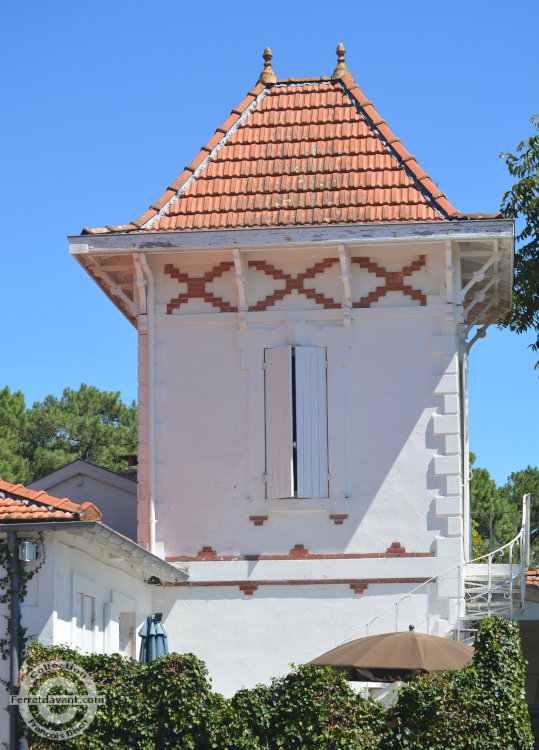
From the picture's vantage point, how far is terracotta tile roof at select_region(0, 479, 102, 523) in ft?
37.9

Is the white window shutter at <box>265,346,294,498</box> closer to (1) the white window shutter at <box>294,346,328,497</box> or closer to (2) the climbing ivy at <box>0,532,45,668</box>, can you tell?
(1) the white window shutter at <box>294,346,328,497</box>

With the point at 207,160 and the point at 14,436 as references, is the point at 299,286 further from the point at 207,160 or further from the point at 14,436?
the point at 14,436

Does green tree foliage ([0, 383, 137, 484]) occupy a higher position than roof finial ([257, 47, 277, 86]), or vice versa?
roof finial ([257, 47, 277, 86])

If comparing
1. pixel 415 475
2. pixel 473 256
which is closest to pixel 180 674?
pixel 415 475

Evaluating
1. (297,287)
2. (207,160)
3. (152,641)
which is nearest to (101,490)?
(152,641)

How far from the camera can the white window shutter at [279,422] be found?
51.5 feet

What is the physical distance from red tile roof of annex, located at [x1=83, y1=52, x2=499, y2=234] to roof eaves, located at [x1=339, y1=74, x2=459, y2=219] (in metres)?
0.01

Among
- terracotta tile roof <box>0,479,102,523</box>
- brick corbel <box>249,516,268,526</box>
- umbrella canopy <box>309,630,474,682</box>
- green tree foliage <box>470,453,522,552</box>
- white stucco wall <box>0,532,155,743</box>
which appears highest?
green tree foliage <box>470,453,522,552</box>

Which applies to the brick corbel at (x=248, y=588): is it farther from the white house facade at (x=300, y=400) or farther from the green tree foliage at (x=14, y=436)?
the green tree foliage at (x=14, y=436)

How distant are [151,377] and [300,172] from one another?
3.60m

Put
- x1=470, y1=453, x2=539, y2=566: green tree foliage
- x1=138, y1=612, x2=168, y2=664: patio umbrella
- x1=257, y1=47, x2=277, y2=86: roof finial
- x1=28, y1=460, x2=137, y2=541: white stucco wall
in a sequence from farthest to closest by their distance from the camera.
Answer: x1=470, y1=453, x2=539, y2=566: green tree foliage → x1=257, y1=47, x2=277, y2=86: roof finial → x1=28, y1=460, x2=137, y2=541: white stucco wall → x1=138, y1=612, x2=168, y2=664: patio umbrella

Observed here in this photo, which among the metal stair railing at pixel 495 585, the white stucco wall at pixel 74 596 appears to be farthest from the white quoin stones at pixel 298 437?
the white stucco wall at pixel 74 596

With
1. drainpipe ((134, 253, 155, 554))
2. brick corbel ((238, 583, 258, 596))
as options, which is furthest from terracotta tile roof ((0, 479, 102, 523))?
brick corbel ((238, 583, 258, 596))

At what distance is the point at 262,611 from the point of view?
50.8 ft
